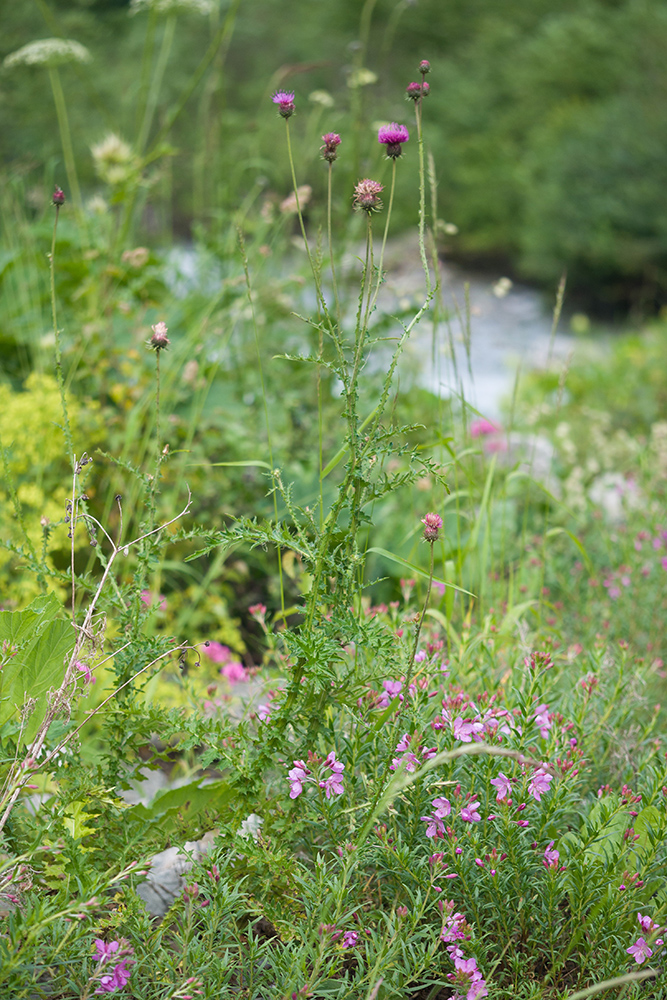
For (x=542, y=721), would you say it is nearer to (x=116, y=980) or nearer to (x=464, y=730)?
(x=464, y=730)

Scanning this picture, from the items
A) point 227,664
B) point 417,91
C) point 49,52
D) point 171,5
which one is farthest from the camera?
point 171,5

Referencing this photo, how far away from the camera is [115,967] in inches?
32.9

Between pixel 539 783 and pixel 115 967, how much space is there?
1.80ft

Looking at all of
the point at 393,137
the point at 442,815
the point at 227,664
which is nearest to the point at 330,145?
the point at 393,137

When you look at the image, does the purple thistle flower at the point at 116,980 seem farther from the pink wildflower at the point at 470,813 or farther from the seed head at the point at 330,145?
the seed head at the point at 330,145

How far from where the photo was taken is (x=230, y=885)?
100 cm

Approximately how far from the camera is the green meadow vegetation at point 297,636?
35.2 inches

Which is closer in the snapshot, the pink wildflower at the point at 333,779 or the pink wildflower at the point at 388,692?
the pink wildflower at the point at 333,779

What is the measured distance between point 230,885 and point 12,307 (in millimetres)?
2345

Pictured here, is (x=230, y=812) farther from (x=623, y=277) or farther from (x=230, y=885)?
(x=623, y=277)

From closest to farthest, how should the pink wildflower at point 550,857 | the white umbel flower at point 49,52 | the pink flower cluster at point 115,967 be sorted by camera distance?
the pink flower cluster at point 115,967 → the pink wildflower at point 550,857 → the white umbel flower at point 49,52

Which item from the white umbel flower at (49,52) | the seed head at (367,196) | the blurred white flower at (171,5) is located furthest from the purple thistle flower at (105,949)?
the blurred white flower at (171,5)

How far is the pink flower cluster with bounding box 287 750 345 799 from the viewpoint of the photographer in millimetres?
942

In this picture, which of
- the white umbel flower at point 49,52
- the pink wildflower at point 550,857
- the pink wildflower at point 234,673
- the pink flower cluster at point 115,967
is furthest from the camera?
the white umbel flower at point 49,52
